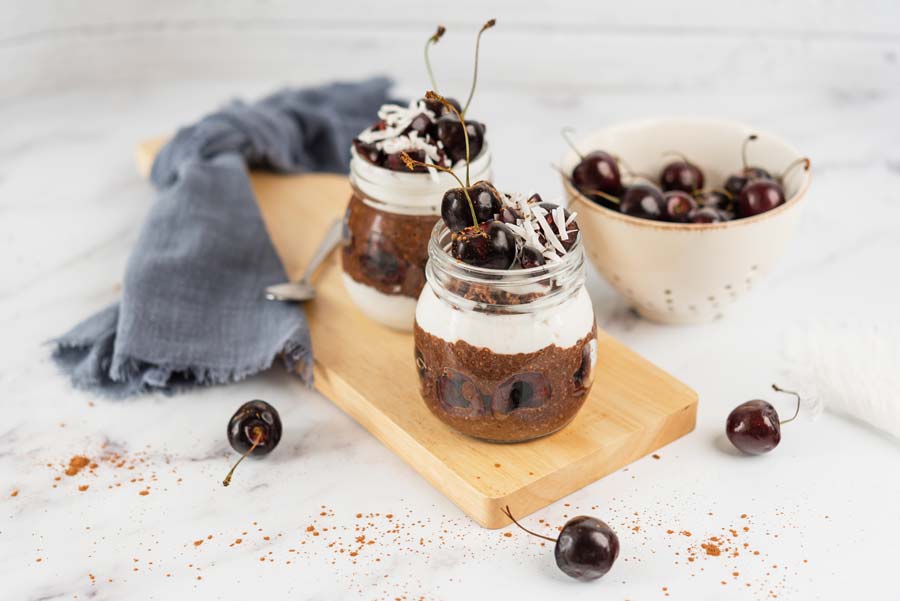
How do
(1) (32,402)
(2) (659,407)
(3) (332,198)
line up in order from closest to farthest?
(2) (659,407), (1) (32,402), (3) (332,198)

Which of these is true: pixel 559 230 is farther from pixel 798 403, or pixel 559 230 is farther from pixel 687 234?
pixel 798 403

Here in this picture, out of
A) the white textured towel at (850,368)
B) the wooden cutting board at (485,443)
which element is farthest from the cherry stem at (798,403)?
the wooden cutting board at (485,443)

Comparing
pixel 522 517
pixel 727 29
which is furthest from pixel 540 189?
pixel 522 517

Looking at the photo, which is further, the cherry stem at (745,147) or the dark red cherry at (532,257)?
the cherry stem at (745,147)

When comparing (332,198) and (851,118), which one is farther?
(851,118)

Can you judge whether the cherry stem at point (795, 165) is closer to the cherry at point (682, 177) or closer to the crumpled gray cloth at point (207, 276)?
the cherry at point (682, 177)

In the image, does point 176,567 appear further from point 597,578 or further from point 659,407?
point 659,407
